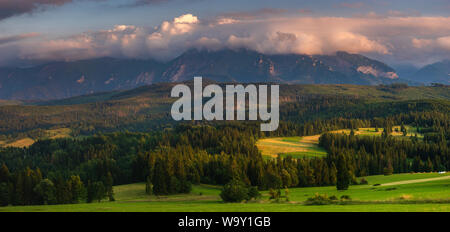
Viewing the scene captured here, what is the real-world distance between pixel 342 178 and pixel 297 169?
32.2m

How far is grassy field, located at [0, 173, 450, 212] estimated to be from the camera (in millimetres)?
54266

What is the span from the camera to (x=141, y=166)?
17500cm

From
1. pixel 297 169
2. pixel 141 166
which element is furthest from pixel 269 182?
pixel 141 166

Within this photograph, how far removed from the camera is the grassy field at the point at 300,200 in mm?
54266

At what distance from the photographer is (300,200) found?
83938mm
